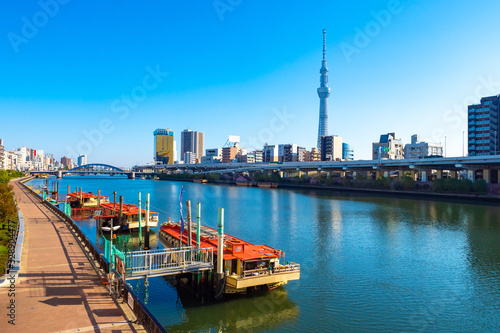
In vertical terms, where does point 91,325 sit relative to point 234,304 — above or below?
Result: above

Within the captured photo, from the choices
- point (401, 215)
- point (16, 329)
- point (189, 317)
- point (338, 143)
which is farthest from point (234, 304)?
point (338, 143)

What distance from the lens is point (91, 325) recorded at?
9.28 m

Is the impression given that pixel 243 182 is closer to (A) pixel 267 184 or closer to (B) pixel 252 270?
(A) pixel 267 184

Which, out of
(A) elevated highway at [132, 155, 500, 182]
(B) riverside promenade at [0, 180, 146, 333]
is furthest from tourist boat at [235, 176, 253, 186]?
(B) riverside promenade at [0, 180, 146, 333]

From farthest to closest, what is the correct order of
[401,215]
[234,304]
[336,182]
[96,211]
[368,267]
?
1. [336,182]
2. [401,215]
3. [96,211]
4. [368,267]
5. [234,304]

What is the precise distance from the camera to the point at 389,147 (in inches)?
5704

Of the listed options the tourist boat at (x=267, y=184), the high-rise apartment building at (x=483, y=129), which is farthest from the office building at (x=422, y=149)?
the tourist boat at (x=267, y=184)

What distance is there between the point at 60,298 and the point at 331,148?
172m

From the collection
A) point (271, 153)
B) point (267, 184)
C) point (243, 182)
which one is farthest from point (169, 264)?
point (271, 153)

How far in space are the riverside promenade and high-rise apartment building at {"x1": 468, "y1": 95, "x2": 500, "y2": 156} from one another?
113900mm

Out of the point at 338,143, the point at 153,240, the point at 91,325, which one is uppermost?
the point at 338,143

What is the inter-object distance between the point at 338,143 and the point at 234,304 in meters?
172

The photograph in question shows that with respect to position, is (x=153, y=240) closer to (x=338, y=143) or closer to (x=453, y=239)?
(x=453, y=239)

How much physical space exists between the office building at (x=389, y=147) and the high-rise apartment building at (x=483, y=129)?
41.2 meters
